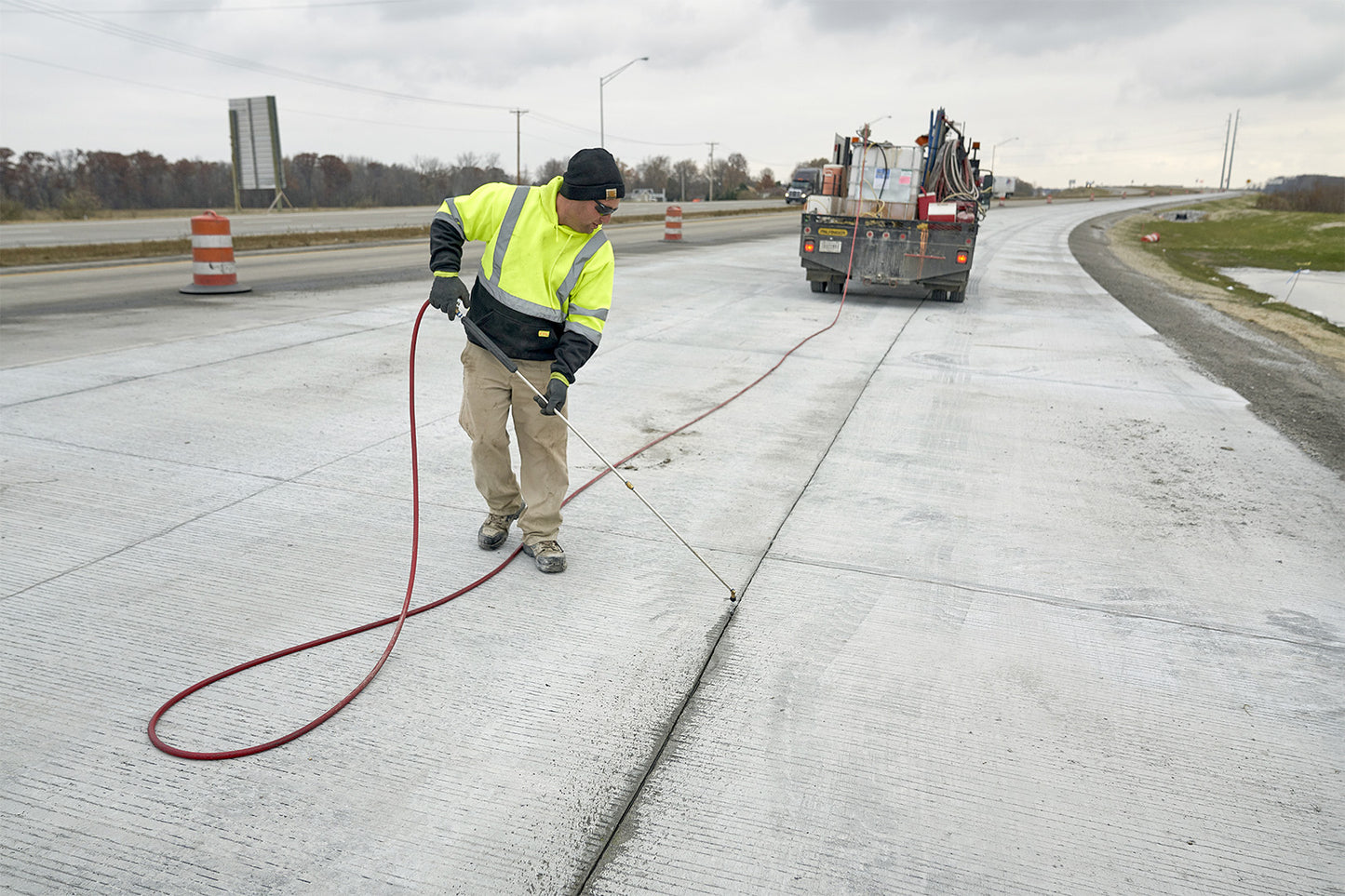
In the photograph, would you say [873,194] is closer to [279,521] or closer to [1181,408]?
[1181,408]

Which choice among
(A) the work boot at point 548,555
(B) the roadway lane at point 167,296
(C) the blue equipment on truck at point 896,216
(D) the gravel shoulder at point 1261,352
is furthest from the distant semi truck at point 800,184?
(A) the work boot at point 548,555

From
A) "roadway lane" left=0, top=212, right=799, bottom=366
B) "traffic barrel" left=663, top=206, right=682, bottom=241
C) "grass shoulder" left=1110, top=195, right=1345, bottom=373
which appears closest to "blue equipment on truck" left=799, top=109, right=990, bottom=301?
"grass shoulder" left=1110, top=195, right=1345, bottom=373

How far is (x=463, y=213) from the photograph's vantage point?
3.95 metres

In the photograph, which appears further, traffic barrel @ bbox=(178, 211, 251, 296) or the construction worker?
traffic barrel @ bbox=(178, 211, 251, 296)

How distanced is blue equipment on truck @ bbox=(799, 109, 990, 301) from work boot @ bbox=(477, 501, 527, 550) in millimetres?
10041

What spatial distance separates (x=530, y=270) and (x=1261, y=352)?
1027 cm

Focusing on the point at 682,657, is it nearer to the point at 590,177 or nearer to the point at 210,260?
the point at 590,177

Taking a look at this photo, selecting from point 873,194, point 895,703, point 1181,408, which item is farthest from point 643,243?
point 895,703

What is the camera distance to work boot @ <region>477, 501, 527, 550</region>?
4344 millimetres

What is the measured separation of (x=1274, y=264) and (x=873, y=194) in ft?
65.9

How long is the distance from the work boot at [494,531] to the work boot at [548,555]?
18cm

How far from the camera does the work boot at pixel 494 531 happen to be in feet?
14.3

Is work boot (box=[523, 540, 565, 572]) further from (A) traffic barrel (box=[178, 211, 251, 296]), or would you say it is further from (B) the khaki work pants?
(A) traffic barrel (box=[178, 211, 251, 296])

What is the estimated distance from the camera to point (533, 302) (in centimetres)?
396
